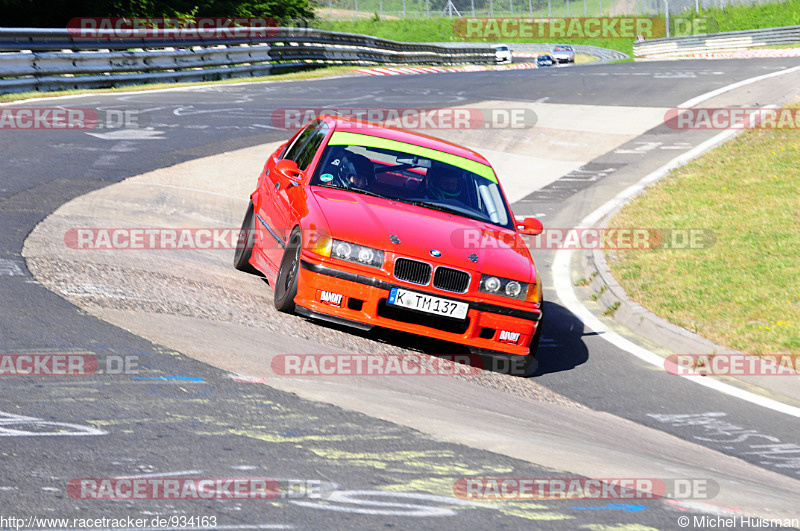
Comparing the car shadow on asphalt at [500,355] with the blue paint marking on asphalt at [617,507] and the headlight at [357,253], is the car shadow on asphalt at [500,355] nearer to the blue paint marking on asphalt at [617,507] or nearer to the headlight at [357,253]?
the headlight at [357,253]

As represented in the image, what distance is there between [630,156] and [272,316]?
40.0 feet

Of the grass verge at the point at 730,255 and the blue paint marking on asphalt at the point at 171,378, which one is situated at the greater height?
the blue paint marking on asphalt at the point at 171,378

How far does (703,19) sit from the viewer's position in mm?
77812

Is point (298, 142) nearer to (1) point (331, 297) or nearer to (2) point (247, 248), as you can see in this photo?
(2) point (247, 248)

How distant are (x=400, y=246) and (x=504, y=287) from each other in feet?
2.81

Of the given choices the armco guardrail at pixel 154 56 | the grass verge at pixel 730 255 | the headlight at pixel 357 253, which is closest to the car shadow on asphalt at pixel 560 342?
the grass verge at pixel 730 255

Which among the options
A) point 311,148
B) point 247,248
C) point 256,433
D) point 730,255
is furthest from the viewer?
point 730,255

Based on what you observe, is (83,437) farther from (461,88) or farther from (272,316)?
(461,88)

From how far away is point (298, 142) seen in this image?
9.47m

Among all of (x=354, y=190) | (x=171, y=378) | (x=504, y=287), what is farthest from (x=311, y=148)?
(x=171, y=378)

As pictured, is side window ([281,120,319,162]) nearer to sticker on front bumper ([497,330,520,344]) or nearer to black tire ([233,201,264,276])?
black tire ([233,201,264,276])

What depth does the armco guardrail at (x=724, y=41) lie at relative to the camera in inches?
1945

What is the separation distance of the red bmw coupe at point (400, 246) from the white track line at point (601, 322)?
1.35 m

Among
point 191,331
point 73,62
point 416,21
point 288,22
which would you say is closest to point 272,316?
point 191,331
